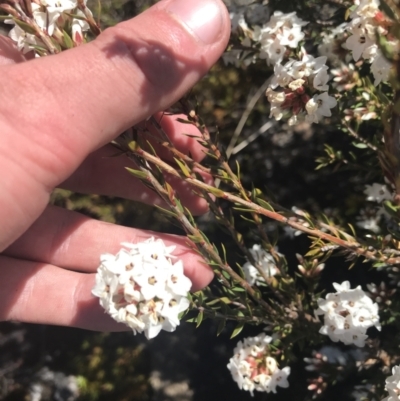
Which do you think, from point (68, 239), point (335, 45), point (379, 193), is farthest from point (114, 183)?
point (379, 193)

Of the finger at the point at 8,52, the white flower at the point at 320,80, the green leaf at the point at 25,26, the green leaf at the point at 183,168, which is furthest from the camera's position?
the finger at the point at 8,52

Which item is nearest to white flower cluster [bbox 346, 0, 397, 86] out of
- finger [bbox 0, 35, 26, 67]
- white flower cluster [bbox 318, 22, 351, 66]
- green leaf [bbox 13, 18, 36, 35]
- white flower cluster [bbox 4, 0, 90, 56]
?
white flower cluster [bbox 318, 22, 351, 66]

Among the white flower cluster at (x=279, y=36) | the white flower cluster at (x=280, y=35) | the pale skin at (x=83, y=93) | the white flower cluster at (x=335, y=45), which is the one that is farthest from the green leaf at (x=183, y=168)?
the white flower cluster at (x=335, y=45)

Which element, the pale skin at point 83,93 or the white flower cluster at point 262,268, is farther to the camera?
the white flower cluster at point 262,268

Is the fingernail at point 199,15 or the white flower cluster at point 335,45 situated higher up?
the fingernail at point 199,15

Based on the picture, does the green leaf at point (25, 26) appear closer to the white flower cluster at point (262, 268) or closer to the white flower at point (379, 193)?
the white flower cluster at point (262, 268)

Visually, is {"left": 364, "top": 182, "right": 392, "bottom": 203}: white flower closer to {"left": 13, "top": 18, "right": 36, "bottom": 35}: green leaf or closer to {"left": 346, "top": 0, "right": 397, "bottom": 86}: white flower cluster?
{"left": 346, "top": 0, "right": 397, "bottom": 86}: white flower cluster

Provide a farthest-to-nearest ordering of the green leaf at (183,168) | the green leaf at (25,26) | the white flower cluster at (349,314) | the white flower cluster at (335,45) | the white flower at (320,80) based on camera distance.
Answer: the white flower cluster at (335,45) → the white flower cluster at (349,314) → the white flower at (320,80) → the green leaf at (183,168) → the green leaf at (25,26)
